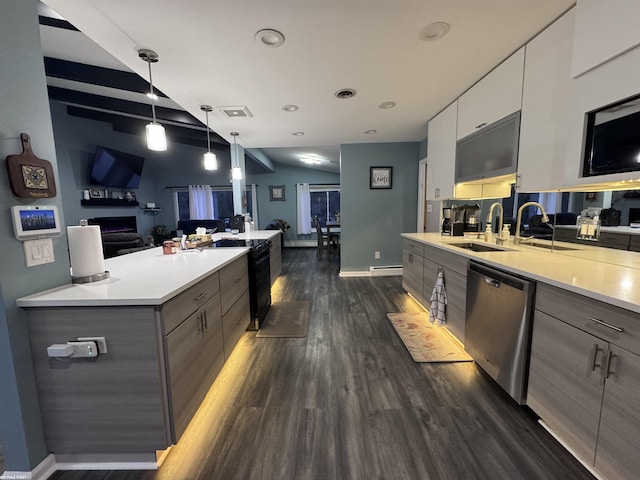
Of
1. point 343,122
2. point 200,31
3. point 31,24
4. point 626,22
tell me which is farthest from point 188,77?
point 626,22

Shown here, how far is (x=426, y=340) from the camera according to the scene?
7.96ft

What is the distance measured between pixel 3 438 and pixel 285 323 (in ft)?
6.43

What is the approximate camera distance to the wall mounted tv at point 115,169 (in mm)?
5254

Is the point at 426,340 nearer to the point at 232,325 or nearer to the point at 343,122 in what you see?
the point at 232,325

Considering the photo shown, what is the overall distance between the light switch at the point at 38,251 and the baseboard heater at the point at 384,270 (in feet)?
13.7

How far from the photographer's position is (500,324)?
65.5 inches

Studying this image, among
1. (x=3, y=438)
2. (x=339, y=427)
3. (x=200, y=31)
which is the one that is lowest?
(x=339, y=427)

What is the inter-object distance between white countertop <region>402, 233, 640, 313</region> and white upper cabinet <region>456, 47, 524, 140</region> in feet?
3.61

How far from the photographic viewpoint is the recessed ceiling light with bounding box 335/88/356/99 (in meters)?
2.52

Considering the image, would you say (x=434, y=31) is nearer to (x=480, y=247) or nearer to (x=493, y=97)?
(x=493, y=97)

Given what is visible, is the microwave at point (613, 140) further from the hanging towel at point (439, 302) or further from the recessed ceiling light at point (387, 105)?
the recessed ceiling light at point (387, 105)

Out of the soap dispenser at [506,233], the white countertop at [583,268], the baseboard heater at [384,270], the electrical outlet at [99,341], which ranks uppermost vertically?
the soap dispenser at [506,233]

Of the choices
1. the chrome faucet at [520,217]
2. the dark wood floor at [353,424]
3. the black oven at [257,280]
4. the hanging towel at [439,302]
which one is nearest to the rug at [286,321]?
the black oven at [257,280]

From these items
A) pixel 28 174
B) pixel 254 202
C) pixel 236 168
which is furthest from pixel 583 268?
pixel 254 202
